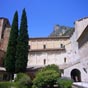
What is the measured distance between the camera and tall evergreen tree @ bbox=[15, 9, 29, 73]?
123ft

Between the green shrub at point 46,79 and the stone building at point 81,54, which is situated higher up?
the stone building at point 81,54

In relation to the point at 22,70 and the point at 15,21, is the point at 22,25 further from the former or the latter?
the point at 22,70

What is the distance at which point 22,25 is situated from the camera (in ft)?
135

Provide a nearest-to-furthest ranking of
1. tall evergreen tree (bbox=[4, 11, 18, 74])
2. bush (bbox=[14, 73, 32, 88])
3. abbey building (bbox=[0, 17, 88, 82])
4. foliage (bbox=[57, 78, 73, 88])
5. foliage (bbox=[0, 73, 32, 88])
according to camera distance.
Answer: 1. foliage (bbox=[57, 78, 73, 88])
2. foliage (bbox=[0, 73, 32, 88])
3. bush (bbox=[14, 73, 32, 88])
4. tall evergreen tree (bbox=[4, 11, 18, 74])
5. abbey building (bbox=[0, 17, 88, 82])

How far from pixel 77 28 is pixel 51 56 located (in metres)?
9.59

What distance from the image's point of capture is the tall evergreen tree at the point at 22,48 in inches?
1481

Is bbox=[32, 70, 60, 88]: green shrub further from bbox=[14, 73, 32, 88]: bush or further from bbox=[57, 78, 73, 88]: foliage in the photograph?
bbox=[14, 73, 32, 88]: bush

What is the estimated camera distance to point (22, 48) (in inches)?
1516

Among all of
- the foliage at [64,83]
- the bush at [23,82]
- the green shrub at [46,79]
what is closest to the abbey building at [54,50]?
the bush at [23,82]

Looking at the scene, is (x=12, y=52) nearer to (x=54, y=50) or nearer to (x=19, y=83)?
(x=19, y=83)

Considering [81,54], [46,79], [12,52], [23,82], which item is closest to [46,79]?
[46,79]

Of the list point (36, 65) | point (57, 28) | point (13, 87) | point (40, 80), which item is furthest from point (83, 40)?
point (57, 28)

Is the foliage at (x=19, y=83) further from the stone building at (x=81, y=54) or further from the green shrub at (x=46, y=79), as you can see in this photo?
the stone building at (x=81, y=54)

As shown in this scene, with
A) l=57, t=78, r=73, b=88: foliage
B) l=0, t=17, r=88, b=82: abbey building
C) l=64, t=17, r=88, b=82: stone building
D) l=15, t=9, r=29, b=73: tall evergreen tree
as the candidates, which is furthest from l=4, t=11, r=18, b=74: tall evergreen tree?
l=57, t=78, r=73, b=88: foliage
